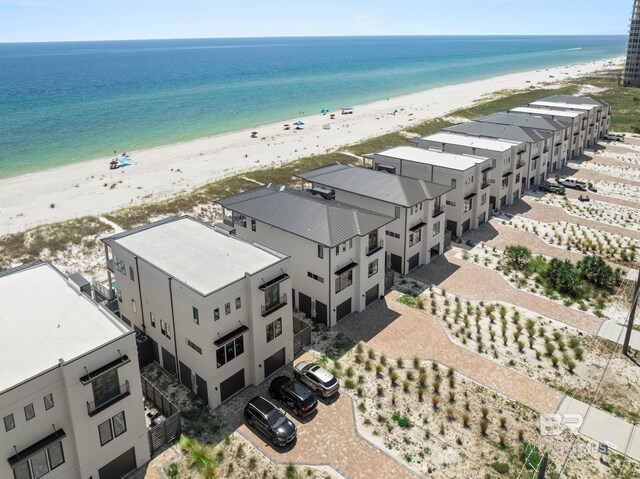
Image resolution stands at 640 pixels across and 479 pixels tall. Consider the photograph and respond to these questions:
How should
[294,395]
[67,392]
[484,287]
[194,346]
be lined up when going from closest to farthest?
[67,392]
[294,395]
[194,346]
[484,287]

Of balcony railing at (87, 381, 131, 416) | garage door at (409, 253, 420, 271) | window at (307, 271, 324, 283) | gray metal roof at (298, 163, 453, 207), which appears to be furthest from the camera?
garage door at (409, 253, 420, 271)

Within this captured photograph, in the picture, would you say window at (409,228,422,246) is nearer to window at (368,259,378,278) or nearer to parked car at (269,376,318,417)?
window at (368,259,378,278)

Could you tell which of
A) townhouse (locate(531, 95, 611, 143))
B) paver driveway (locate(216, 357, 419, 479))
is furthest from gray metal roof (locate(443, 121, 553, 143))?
paver driveway (locate(216, 357, 419, 479))

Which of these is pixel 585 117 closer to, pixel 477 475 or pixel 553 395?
pixel 553 395

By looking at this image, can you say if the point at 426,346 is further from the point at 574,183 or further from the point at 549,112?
the point at 549,112

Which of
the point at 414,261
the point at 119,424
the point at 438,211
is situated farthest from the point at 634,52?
the point at 119,424

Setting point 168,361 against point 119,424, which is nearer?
point 119,424
